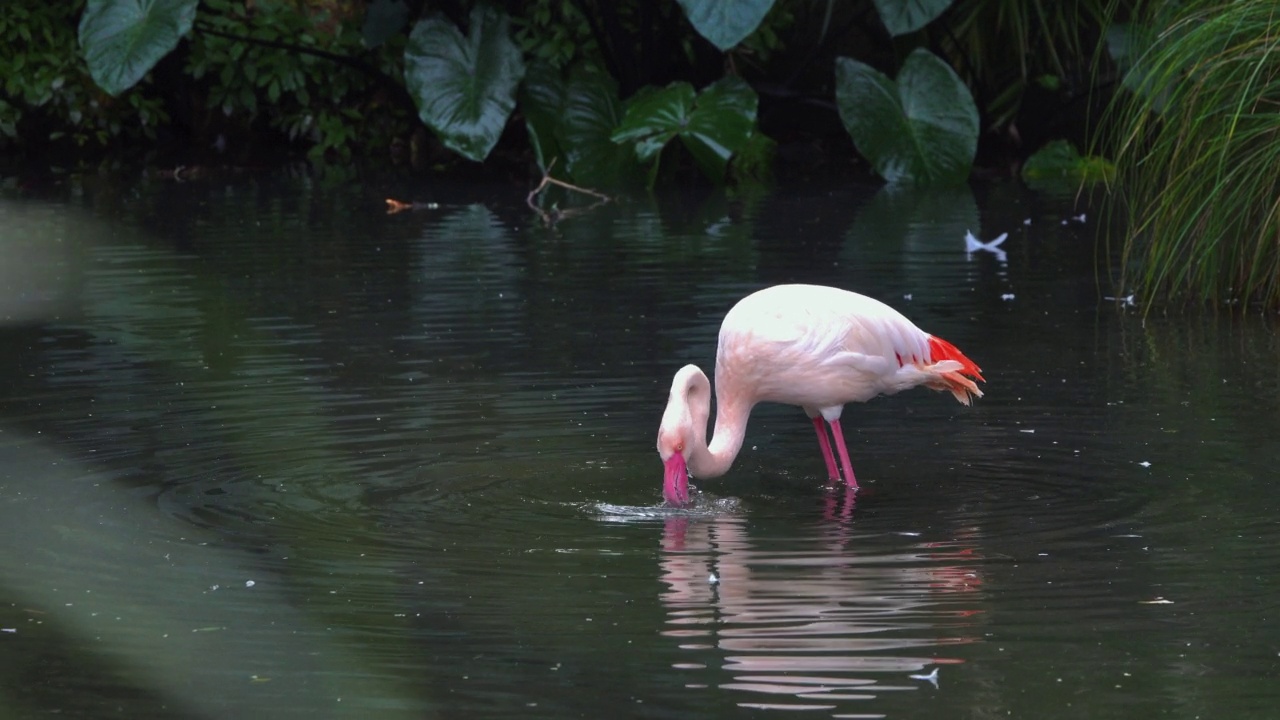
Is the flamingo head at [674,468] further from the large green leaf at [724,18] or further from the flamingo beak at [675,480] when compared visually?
the large green leaf at [724,18]

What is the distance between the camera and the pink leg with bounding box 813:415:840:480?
5.38m

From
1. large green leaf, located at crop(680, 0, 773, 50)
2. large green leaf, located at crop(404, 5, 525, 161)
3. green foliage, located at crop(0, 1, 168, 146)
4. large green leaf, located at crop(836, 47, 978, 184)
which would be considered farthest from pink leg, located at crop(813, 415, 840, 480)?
green foliage, located at crop(0, 1, 168, 146)

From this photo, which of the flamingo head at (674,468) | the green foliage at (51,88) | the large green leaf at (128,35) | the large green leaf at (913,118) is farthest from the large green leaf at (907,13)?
the flamingo head at (674,468)

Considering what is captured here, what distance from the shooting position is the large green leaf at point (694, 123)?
44.8 ft

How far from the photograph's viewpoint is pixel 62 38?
17.0 m

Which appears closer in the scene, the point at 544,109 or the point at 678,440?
the point at 678,440

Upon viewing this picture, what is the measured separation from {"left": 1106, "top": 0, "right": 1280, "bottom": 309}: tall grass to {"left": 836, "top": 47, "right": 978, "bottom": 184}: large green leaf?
20.0 ft

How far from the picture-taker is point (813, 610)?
3.94m

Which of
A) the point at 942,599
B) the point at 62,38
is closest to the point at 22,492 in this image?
the point at 942,599

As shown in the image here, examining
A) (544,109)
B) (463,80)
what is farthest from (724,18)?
(463,80)

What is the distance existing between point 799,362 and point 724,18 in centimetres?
816

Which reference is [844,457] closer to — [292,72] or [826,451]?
[826,451]

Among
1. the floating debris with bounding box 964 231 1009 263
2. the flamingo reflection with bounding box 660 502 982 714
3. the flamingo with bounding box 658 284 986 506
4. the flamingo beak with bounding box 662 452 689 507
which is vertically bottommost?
the flamingo reflection with bounding box 660 502 982 714

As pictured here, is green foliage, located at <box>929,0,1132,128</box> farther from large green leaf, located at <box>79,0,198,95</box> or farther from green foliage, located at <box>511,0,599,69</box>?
large green leaf, located at <box>79,0,198,95</box>
